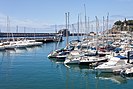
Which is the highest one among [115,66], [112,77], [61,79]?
[115,66]

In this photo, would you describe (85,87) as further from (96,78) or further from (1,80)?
(1,80)

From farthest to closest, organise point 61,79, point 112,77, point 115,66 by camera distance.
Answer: point 115,66 → point 112,77 → point 61,79

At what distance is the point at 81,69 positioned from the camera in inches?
1492

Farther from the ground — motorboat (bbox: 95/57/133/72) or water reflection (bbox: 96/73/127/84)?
motorboat (bbox: 95/57/133/72)

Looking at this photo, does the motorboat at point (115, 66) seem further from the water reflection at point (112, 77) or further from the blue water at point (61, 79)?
the blue water at point (61, 79)

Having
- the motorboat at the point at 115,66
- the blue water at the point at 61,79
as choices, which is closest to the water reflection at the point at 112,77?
the blue water at the point at 61,79

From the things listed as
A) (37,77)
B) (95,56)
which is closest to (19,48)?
(95,56)

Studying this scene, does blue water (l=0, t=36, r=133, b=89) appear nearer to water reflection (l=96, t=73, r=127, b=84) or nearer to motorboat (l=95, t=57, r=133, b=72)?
water reflection (l=96, t=73, r=127, b=84)

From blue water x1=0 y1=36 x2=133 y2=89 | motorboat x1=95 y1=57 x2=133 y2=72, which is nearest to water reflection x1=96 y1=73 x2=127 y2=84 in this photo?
blue water x1=0 y1=36 x2=133 y2=89

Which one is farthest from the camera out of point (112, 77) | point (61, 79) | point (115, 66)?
point (115, 66)

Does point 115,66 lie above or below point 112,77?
above

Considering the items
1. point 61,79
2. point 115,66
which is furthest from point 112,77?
point 61,79

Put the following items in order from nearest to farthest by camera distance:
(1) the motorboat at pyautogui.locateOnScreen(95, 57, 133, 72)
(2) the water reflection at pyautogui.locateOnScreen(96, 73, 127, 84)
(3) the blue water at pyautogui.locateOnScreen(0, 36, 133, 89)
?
(3) the blue water at pyautogui.locateOnScreen(0, 36, 133, 89), (2) the water reflection at pyautogui.locateOnScreen(96, 73, 127, 84), (1) the motorboat at pyautogui.locateOnScreen(95, 57, 133, 72)

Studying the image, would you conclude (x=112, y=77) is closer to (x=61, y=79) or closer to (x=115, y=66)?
(x=115, y=66)
